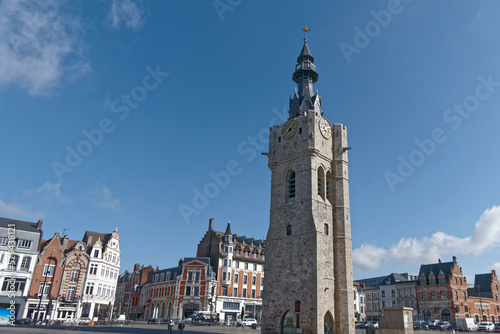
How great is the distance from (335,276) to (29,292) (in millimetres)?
35084

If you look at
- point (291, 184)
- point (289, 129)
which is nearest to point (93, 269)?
point (291, 184)

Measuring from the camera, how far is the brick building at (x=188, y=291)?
2042 inches

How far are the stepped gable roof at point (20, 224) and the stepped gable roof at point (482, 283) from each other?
75915 millimetres

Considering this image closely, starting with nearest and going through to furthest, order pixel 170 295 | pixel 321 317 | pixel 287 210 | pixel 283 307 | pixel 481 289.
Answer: pixel 321 317
pixel 283 307
pixel 287 210
pixel 170 295
pixel 481 289

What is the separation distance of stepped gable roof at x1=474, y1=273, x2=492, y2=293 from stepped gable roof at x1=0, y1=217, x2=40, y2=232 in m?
75.9

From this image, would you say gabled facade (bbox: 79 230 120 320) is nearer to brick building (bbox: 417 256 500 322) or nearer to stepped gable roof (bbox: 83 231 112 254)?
stepped gable roof (bbox: 83 231 112 254)

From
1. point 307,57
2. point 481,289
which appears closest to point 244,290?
point 307,57

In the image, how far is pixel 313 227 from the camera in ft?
95.3

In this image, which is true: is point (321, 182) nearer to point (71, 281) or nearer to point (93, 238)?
point (71, 281)

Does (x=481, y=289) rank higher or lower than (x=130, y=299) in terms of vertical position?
higher

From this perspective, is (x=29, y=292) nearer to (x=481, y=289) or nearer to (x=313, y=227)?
(x=313, y=227)

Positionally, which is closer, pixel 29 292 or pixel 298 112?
pixel 298 112

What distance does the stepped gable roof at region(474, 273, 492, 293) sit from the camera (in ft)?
217

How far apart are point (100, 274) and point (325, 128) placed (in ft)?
117
